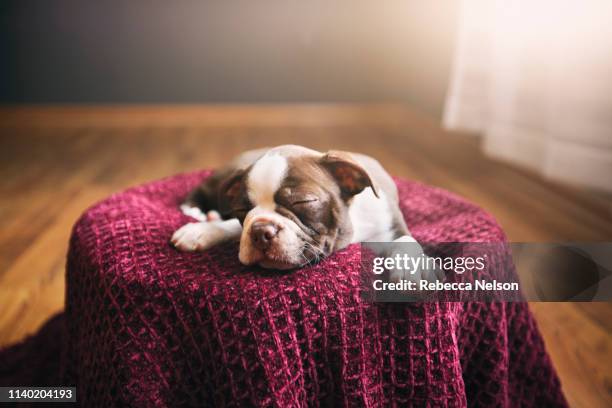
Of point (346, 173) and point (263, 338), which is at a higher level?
point (346, 173)

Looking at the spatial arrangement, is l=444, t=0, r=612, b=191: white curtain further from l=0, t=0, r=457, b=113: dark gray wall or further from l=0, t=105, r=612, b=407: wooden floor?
l=0, t=0, r=457, b=113: dark gray wall

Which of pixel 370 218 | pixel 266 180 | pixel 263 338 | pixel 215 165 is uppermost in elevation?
pixel 266 180

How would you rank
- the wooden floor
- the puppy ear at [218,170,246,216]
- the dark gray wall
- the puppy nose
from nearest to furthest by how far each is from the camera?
the puppy nose, the puppy ear at [218,170,246,216], the wooden floor, the dark gray wall

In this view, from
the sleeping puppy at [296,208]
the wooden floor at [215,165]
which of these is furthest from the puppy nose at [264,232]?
the wooden floor at [215,165]

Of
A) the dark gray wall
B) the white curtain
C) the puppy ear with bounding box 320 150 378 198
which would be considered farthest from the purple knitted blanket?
the dark gray wall

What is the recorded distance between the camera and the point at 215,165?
9.62 ft

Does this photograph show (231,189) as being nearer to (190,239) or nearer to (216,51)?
(190,239)

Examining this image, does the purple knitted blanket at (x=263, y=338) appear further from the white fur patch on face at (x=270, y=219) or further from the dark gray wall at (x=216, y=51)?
the dark gray wall at (x=216, y=51)

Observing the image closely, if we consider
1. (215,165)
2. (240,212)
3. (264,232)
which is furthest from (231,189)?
(215,165)

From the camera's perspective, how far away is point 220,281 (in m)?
0.92

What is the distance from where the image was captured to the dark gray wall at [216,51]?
4.43 m

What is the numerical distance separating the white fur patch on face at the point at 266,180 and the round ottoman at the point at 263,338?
13 centimetres

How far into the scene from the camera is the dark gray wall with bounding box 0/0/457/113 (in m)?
4.43

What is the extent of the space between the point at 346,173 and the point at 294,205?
117mm
